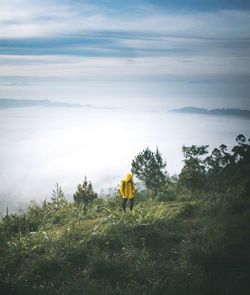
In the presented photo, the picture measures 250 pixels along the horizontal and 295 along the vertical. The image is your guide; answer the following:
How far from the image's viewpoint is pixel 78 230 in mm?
11531

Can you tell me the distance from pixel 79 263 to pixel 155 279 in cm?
226

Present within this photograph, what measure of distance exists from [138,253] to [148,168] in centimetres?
1795

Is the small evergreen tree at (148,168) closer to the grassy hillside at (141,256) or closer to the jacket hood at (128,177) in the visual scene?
the jacket hood at (128,177)

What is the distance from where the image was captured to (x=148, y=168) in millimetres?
27109

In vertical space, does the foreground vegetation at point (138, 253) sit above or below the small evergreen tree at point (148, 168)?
below

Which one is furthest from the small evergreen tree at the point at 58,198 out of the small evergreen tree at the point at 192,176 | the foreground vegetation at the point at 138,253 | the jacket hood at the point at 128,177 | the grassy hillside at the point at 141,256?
the small evergreen tree at the point at 192,176

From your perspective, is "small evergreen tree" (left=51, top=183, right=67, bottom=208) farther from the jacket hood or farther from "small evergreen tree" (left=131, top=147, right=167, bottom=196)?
"small evergreen tree" (left=131, top=147, right=167, bottom=196)

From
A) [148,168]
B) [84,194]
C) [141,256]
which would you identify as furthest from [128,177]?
[148,168]

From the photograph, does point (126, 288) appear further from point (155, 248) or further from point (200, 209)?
point (200, 209)

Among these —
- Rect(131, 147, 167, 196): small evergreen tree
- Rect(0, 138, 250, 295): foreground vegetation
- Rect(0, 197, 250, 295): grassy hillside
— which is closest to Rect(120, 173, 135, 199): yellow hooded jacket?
Rect(0, 138, 250, 295): foreground vegetation

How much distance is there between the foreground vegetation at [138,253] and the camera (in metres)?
7.55

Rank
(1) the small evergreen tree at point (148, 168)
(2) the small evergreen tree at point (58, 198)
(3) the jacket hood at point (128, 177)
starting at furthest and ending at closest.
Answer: (1) the small evergreen tree at point (148, 168), (2) the small evergreen tree at point (58, 198), (3) the jacket hood at point (128, 177)

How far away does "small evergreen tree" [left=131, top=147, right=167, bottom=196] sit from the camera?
26.3 m

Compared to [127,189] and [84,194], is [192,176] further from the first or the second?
[84,194]
